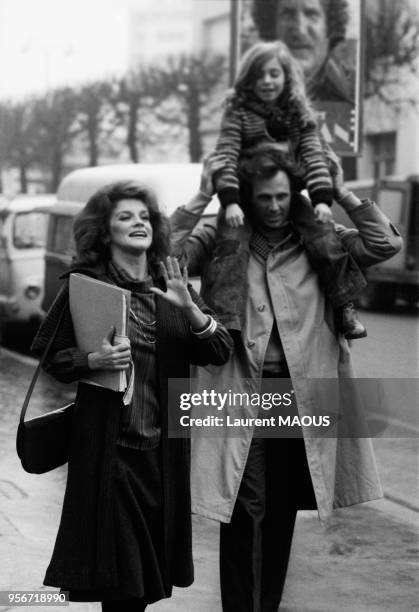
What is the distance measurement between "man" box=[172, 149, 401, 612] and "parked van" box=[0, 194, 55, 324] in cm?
1072

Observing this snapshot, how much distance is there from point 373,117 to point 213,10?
12.6m

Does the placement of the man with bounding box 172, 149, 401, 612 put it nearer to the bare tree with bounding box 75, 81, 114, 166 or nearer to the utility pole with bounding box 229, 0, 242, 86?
the utility pole with bounding box 229, 0, 242, 86

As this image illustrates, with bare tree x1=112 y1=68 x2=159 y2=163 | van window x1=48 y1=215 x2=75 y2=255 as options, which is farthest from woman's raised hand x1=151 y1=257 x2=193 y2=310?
bare tree x1=112 y1=68 x2=159 y2=163

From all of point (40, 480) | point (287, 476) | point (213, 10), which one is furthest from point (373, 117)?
point (287, 476)

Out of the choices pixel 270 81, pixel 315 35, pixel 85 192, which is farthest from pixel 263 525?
pixel 85 192

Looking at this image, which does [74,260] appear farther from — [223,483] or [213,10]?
[213,10]

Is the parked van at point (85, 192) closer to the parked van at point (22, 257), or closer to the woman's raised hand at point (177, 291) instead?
the parked van at point (22, 257)

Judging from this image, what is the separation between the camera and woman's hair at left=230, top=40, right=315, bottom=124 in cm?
467

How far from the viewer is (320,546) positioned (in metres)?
5.71

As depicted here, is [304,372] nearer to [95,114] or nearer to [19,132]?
[95,114]

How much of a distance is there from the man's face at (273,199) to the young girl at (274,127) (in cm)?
9

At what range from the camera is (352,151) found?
8617 mm

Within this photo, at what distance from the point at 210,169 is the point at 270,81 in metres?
0.44

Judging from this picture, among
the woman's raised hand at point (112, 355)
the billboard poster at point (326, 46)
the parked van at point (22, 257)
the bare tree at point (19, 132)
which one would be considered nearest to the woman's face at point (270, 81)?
the woman's raised hand at point (112, 355)
